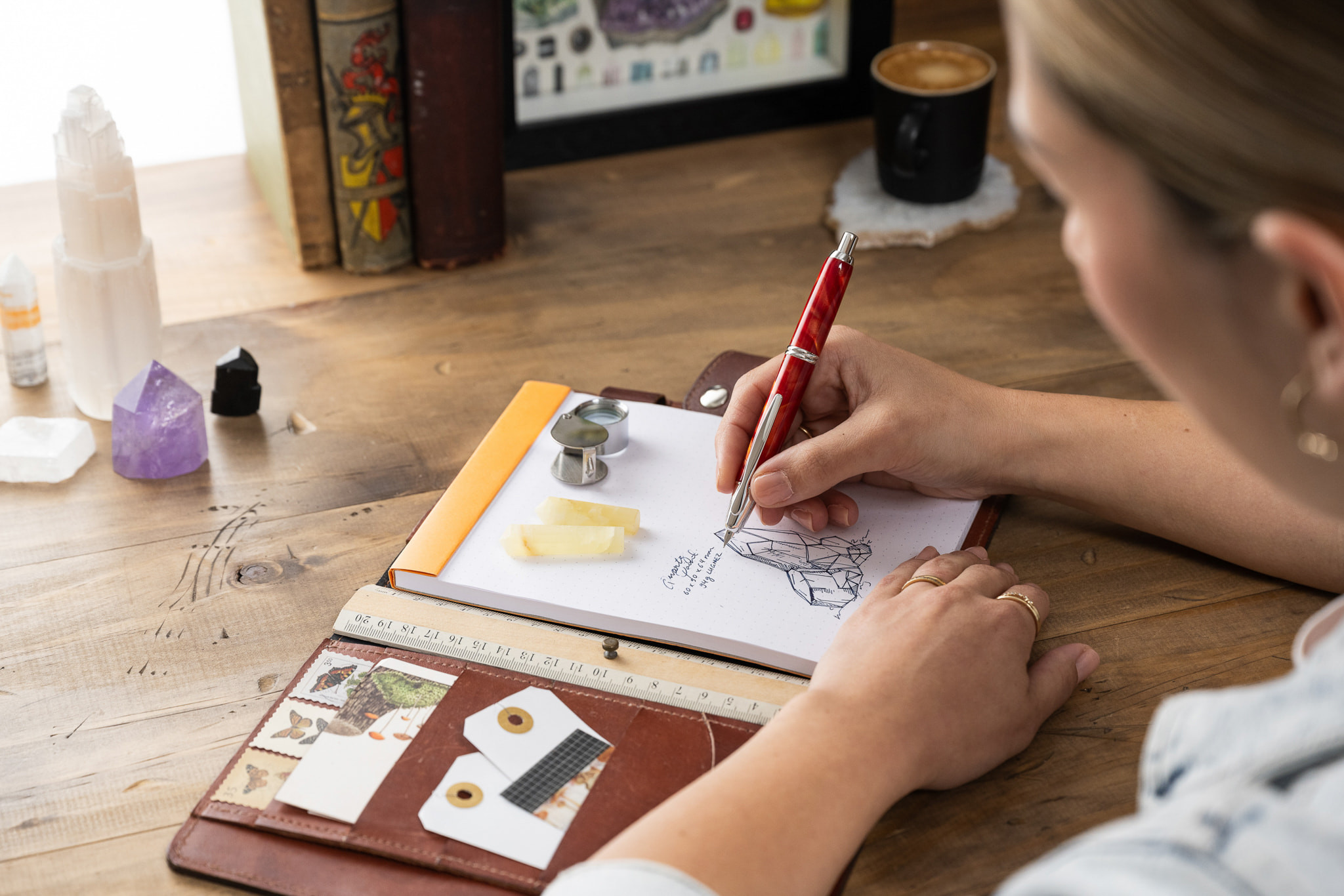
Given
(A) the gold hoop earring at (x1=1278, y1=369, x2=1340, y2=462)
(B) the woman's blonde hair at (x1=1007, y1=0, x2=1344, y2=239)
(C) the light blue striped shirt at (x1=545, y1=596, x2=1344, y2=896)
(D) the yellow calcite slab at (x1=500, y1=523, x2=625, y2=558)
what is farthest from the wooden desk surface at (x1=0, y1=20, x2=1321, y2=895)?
(B) the woman's blonde hair at (x1=1007, y1=0, x2=1344, y2=239)

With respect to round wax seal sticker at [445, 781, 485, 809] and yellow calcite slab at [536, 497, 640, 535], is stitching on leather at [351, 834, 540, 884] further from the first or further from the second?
yellow calcite slab at [536, 497, 640, 535]

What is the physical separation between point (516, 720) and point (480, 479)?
0.28m

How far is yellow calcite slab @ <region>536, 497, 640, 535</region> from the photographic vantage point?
99 centimetres

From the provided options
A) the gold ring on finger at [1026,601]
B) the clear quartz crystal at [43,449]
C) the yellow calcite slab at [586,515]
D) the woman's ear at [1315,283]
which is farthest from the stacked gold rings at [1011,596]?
the clear quartz crystal at [43,449]

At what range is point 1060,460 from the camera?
105 cm

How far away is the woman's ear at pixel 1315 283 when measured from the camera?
45 centimetres

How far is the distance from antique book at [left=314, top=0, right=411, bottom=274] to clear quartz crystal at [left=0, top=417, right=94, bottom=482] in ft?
1.41

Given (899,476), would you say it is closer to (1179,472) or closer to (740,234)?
(1179,472)

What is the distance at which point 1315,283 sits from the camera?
0.46 meters

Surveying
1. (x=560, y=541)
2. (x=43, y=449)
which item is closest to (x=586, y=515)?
(x=560, y=541)

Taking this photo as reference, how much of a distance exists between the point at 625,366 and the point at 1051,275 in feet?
1.83

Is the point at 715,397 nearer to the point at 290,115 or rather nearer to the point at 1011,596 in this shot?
the point at 1011,596

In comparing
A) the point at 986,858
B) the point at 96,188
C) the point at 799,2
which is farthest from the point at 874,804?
the point at 799,2

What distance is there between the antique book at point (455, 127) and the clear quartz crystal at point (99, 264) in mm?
350
